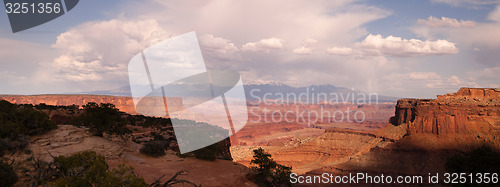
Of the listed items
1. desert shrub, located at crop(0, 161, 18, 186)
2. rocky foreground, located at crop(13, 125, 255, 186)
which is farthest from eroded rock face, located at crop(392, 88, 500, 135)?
desert shrub, located at crop(0, 161, 18, 186)

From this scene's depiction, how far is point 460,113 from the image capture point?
4269 centimetres

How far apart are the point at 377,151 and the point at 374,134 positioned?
11.5m

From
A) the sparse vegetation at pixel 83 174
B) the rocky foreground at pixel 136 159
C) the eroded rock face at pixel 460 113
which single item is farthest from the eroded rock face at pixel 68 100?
the sparse vegetation at pixel 83 174

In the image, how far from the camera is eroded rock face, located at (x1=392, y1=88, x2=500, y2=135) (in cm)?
4072

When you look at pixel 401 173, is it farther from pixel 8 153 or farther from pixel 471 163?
pixel 8 153

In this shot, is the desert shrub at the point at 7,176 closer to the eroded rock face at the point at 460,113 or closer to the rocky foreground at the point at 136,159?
the rocky foreground at the point at 136,159

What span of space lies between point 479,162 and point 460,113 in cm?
3520

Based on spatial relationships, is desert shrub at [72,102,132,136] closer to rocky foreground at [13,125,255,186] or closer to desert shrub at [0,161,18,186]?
rocky foreground at [13,125,255,186]

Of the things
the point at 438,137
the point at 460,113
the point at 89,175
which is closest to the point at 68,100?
the point at 89,175

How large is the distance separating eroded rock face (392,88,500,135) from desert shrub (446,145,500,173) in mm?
32416

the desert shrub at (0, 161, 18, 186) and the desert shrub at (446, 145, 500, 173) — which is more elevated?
the desert shrub at (0, 161, 18, 186)

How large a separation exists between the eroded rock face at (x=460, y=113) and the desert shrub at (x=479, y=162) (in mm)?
32416

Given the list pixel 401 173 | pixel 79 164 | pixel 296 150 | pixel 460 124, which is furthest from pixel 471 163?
pixel 296 150

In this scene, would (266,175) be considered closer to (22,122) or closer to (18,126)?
(18,126)
